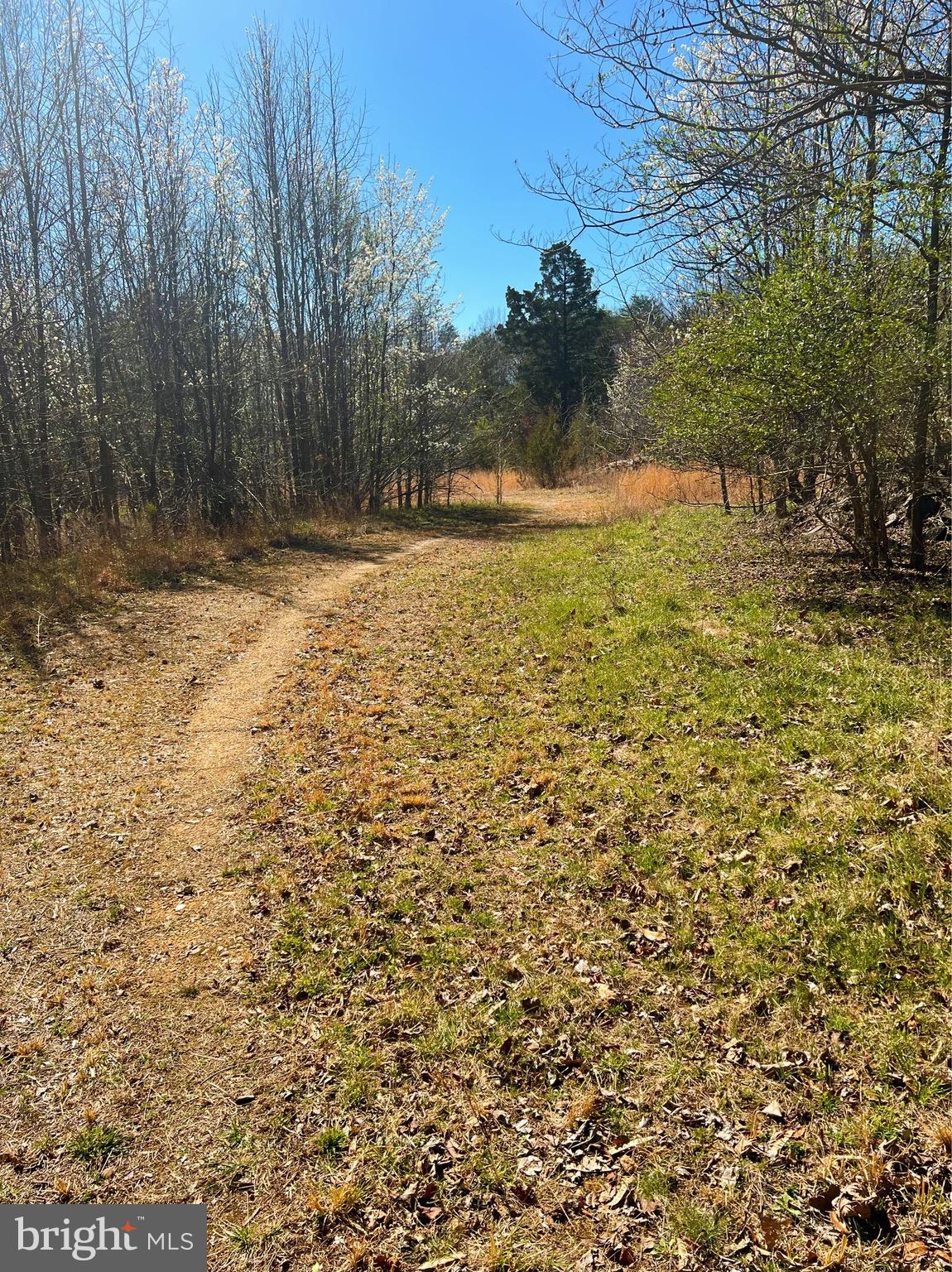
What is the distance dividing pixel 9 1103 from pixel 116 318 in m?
15.1

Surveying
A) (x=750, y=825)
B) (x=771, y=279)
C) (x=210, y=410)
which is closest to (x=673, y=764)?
(x=750, y=825)

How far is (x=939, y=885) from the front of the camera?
3.73 metres

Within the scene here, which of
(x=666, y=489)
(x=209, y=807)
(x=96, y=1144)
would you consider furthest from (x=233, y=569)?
(x=666, y=489)

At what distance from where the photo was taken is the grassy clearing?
2.61 metres

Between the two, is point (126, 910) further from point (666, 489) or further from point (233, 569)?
point (666, 489)

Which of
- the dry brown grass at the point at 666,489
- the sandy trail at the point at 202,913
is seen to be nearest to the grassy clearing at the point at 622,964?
the sandy trail at the point at 202,913

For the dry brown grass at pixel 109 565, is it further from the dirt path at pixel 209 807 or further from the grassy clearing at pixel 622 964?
the grassy clearing at pixel 622 964

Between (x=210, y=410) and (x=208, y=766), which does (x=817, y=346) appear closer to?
(x=208, y=766)

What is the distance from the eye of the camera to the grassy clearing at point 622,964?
2613 millimetres

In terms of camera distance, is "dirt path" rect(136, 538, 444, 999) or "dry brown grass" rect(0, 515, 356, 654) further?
"dry brown grass" rect(0, 515, 356, 654)

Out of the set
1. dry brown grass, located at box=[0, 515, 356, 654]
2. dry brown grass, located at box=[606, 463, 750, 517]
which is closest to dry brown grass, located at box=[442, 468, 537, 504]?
dry brown grass, located at box=[606, 463, 750, 517]

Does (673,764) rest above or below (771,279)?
below

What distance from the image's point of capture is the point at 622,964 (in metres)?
3.75

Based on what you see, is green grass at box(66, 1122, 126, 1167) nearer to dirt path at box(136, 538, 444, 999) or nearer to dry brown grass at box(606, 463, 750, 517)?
dirt path at box(136, 538, 444, 999)
